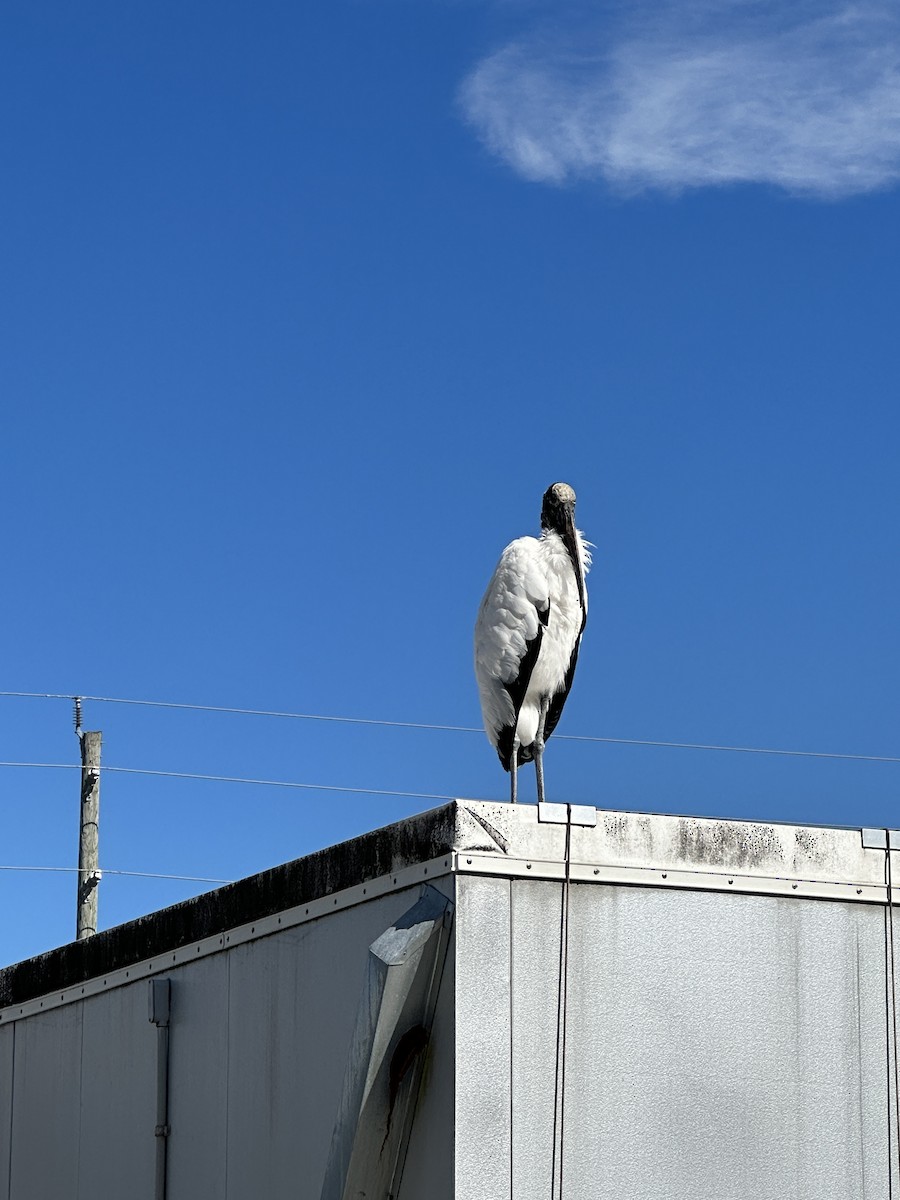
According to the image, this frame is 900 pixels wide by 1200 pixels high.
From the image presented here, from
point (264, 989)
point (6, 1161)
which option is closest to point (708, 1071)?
point (264, 989)

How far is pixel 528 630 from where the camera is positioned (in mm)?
9961

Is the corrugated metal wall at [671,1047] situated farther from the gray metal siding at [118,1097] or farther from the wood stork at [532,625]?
the wood stork at [532,625]

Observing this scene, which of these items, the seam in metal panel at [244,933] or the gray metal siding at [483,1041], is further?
the seam in metal panel at [244,933]

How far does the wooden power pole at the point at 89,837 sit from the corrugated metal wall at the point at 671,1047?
12989 mm

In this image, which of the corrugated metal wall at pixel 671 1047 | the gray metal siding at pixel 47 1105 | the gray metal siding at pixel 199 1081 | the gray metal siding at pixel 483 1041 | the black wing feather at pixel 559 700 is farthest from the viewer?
the black wing feather at pixel 559 700

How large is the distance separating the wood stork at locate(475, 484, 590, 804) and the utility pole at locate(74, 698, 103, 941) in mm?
9840

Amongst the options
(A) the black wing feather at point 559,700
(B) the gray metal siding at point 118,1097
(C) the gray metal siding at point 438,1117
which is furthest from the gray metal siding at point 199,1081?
(A) the black wing feather at point 559,700

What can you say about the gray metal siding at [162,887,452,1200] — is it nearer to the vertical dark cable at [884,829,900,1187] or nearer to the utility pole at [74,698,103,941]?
the vertical dark cable at [884,829,900,1187]

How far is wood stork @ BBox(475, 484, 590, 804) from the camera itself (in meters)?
9.96

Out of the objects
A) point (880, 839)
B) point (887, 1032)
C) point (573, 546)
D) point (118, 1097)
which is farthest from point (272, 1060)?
point (573, 546)

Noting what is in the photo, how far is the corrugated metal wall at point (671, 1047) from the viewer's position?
6410mm

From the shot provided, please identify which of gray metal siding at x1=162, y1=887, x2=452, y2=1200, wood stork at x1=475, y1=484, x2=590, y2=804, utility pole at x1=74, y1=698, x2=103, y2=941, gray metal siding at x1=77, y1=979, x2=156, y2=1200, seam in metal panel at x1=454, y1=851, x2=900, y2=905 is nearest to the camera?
seam in metal panel at x1=454, y1=851, x2=900, y2=905

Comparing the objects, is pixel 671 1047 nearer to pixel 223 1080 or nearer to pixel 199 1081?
pixel 223 1080

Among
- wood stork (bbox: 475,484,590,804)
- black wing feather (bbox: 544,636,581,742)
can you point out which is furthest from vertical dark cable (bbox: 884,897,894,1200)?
black wing feather (bbox: 544,636,581,742)
